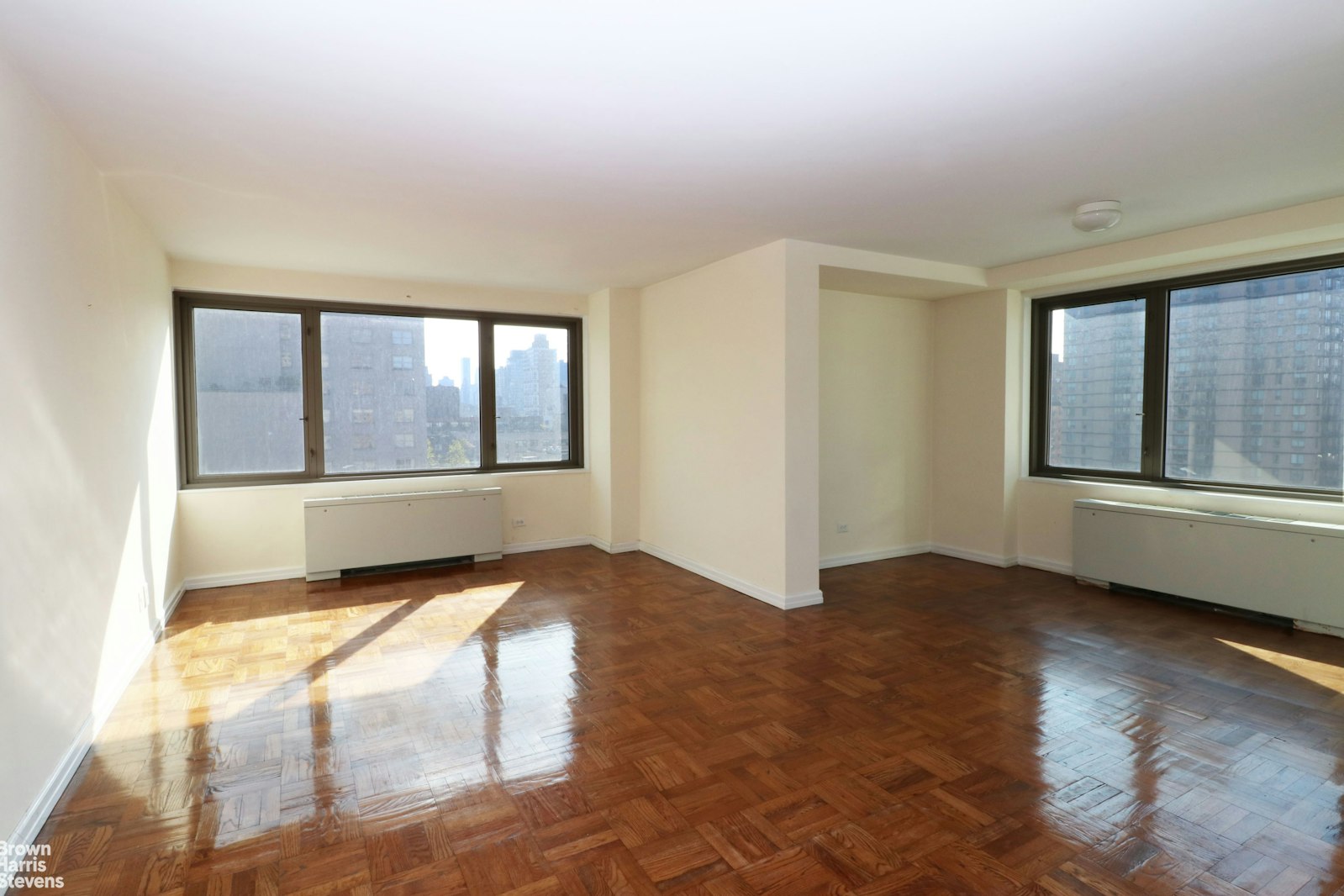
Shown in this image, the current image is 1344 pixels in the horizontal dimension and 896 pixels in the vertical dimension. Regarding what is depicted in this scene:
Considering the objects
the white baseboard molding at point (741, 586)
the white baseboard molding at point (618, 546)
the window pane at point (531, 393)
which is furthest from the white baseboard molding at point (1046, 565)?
the window pane at point (531, 393)

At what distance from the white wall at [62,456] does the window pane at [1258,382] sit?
6.33m

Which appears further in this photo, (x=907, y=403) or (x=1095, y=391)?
(x=907, y=403)

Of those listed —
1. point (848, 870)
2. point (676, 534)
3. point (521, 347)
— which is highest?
point (521, 347)

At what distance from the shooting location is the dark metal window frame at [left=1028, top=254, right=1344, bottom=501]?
14.2 feet

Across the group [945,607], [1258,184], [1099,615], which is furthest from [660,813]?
[1258,184]

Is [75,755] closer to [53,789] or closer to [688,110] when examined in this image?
[53,789]

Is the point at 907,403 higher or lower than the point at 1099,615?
higher

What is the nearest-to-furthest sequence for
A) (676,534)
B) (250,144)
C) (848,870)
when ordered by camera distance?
(848,870) < (250,144) < (676,534)

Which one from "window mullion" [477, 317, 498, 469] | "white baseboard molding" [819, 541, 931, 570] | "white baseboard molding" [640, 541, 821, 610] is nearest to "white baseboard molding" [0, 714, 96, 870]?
"white baseboard molding" [640, 541, 821, 610]

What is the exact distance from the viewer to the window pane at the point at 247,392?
5.14 meters

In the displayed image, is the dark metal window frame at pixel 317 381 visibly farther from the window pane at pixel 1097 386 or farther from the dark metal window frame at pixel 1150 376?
the window pane at pixel 1097 386

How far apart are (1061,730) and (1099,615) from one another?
1.95 m

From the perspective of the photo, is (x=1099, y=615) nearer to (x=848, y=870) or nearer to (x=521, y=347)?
Answer: (x=848, y=870)

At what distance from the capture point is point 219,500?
16.6ft
